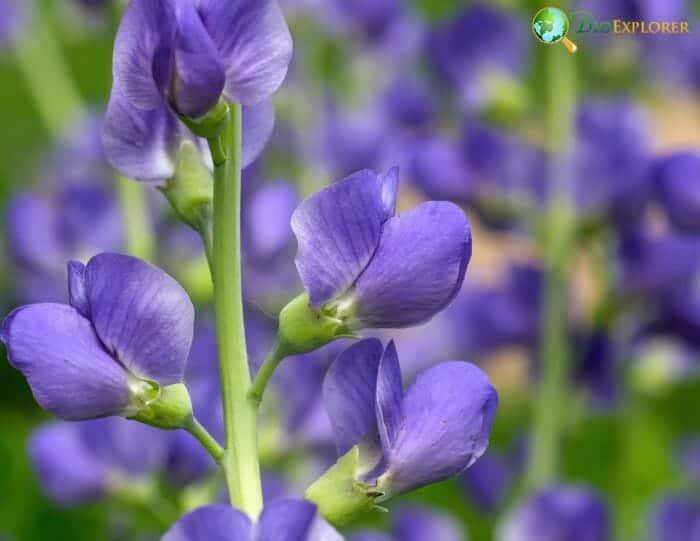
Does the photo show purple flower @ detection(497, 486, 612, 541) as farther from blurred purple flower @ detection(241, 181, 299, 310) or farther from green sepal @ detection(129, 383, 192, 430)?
A: green sepal @ detection(129, 383, 192, 430)

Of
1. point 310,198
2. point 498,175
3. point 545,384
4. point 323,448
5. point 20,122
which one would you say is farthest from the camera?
point 20,122

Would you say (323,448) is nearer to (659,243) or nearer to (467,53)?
(659,243)

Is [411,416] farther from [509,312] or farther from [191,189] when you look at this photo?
[509,312]

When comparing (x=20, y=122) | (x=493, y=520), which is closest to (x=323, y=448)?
(x=493, y=520)

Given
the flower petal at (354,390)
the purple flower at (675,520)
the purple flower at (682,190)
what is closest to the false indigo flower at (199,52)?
the flower petal at (354,390)

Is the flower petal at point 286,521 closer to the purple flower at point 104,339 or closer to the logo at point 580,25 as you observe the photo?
the purple flower at point 104,339

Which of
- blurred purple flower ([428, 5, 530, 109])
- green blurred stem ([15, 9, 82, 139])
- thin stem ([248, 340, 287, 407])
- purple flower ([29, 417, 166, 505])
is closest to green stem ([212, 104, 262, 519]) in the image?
thin stem ([248, 340, 287, 407])
